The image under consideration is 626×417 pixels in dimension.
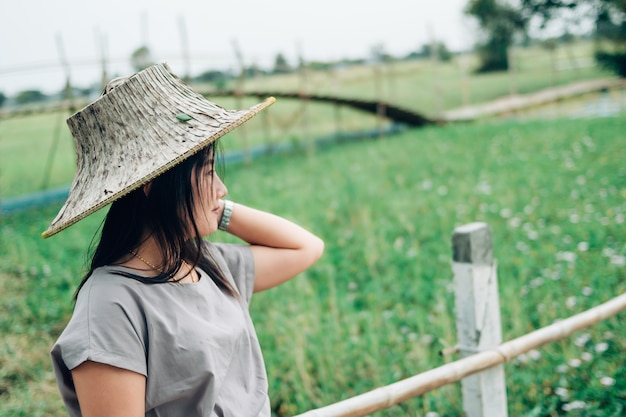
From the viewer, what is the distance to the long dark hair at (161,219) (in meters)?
1.20

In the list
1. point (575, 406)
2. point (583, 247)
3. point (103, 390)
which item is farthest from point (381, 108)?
point (103, 390)

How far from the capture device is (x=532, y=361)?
9.13 feet

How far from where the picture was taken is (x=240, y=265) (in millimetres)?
1507

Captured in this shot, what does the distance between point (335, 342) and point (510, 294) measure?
1.00 meters

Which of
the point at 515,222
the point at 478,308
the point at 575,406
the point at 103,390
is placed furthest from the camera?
the point at 515,222

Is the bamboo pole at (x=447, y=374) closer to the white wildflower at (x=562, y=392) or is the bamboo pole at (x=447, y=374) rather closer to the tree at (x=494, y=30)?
the white wildflower at (x=562, y=392)

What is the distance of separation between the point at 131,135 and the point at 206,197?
0.61 feet

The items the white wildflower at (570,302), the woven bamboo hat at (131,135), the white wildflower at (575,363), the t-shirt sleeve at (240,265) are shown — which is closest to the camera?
the woven bamboo hat at (131,135)

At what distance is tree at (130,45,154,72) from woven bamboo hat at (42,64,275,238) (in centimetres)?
758

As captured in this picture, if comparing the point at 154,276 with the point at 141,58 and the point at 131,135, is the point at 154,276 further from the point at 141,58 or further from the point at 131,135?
the point at 141,58

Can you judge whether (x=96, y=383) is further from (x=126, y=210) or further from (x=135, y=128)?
(x=135, y=128)

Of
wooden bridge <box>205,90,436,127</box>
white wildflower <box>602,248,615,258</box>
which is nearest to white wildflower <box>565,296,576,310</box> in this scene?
white wildflower <box>602,248,615,258</box>

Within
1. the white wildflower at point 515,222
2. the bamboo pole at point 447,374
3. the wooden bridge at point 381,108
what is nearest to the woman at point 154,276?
the bamboo pole at point 447,374

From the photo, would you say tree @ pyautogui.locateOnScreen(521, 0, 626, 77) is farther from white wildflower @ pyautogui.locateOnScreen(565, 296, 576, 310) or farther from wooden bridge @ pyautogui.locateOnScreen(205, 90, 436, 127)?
white wildflower @ pyautogui.locateOnScreen(565, 296, 576, 310)
